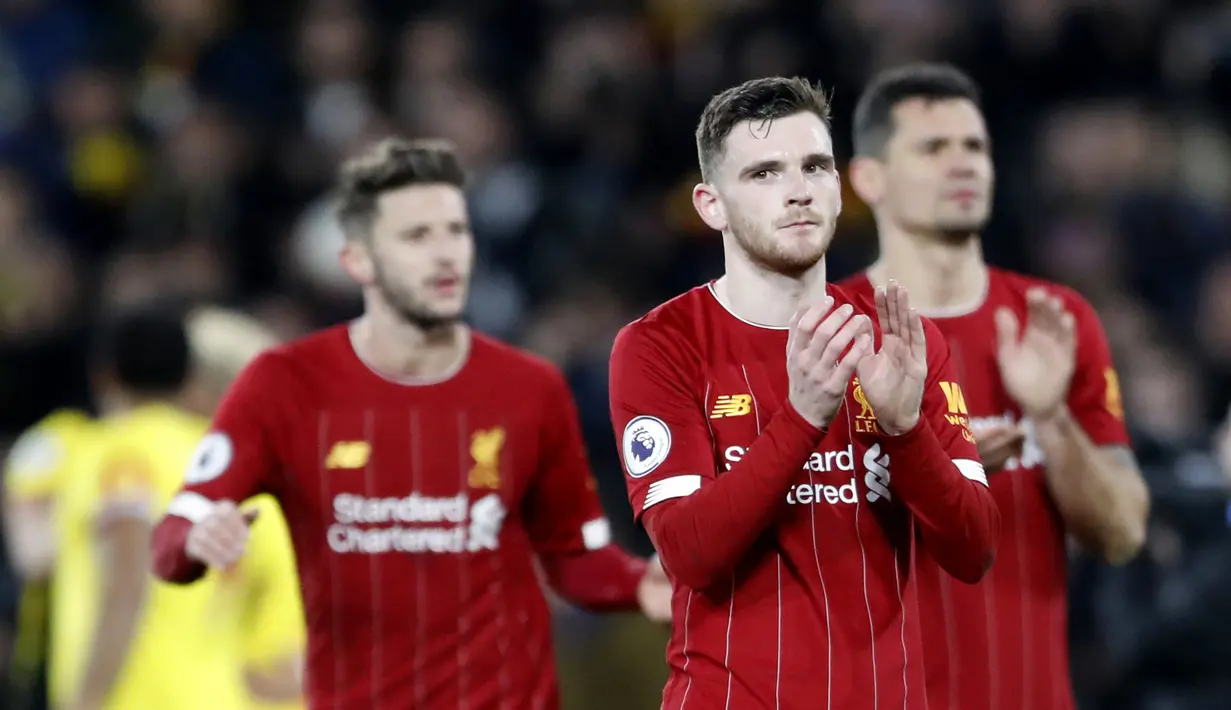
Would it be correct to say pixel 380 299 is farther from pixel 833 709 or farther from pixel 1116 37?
pixel 1116 37

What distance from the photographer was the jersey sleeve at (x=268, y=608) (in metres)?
6.77

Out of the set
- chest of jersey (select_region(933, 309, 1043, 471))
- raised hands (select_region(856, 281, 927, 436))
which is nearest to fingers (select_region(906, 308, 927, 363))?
raised hands (select_region(856, 281, 927, 436))

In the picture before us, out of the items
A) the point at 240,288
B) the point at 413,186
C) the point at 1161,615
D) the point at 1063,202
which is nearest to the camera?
the point at 413,186

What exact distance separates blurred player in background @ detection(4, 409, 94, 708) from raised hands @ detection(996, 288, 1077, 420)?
3.95m

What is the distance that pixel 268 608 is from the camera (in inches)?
268

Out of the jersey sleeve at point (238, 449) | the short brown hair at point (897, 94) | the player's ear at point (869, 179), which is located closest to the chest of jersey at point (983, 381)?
the player's ear at point (869, 179)

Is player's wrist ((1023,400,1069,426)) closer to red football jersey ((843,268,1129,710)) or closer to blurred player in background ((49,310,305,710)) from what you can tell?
red football jersey ((843,268,1129,710))

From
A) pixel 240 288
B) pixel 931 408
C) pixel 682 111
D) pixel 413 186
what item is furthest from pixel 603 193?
pixel 931 408

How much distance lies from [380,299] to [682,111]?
5.12 meters

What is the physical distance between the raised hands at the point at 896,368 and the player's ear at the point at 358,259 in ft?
7.34

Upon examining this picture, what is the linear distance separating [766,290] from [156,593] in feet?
11.5

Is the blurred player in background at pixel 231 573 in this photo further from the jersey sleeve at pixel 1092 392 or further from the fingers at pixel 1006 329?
the jersey sleeve at pixel 1092 392

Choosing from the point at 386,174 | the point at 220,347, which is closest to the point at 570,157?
the point at 220,347

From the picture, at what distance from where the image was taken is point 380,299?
554 centimetres
